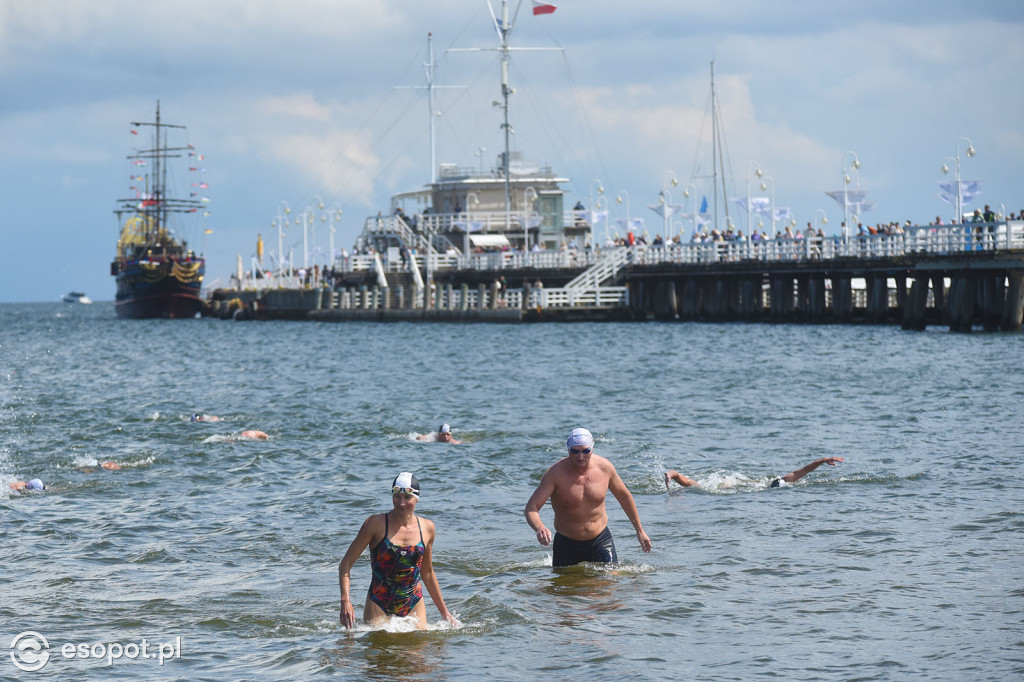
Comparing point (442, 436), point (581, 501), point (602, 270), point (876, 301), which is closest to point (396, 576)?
point (581, 501)

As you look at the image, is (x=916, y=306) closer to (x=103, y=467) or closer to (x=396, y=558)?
(x=103, y=467)

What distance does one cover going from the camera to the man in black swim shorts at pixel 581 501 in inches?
442

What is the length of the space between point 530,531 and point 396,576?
525 centimetres

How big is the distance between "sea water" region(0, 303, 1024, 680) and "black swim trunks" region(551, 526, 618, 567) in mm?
195

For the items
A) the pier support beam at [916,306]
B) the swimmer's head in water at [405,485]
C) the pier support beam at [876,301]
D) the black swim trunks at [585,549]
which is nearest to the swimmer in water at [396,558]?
the swimmer's head in water at [405,485]

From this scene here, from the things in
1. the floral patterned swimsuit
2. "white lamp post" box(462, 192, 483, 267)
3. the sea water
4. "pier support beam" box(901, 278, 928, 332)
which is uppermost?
"white lamp post" box(462, 192, 483, 267)

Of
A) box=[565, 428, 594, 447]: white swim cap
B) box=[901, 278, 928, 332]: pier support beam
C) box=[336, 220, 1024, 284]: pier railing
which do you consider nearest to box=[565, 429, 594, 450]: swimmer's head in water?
box=[565, 428, 594, 447]: white swim cap

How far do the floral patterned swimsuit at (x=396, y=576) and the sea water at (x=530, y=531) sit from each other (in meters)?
0.30

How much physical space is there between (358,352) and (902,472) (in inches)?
1392

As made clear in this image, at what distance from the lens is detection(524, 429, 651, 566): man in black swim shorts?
11234 millimetres

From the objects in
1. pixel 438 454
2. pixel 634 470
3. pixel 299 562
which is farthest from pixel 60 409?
pixel 299 562

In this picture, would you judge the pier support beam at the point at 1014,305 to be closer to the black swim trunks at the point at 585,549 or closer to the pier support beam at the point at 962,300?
the pier support beam at the point at 962,300

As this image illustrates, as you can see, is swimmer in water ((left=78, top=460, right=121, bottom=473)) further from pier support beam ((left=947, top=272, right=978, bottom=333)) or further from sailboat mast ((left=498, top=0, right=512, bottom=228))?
sailboat mast ((left=498, top=0, right=512, bottom=228))

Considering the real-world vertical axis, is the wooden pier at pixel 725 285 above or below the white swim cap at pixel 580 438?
above
